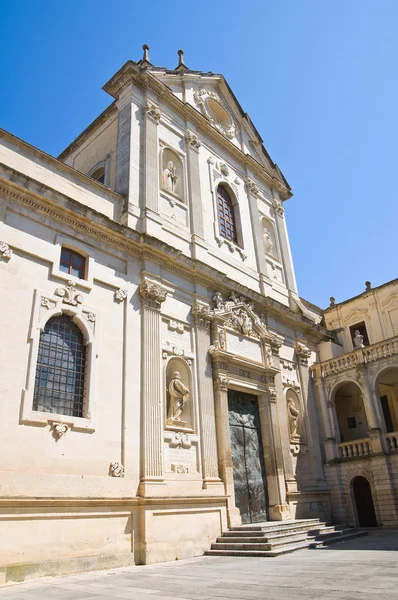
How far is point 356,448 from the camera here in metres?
17.9

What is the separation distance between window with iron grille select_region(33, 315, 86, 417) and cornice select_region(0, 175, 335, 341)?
2758mm

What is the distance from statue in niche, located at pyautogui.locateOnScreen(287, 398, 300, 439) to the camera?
58.6ft

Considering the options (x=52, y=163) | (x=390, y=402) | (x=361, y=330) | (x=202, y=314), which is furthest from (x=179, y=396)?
(x=361, y=330)

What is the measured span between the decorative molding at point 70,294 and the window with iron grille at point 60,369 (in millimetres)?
412

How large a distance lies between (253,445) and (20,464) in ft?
28.4

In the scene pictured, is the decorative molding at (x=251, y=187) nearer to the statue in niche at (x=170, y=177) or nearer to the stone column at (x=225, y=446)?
the statue in niche at (x=170, y=177)

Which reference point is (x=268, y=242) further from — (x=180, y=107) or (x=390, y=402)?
(x=390, y=402)

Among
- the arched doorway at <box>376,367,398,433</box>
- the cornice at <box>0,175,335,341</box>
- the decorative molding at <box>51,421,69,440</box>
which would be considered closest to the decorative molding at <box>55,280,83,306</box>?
the cornice at <box>0,175,335,341</box>

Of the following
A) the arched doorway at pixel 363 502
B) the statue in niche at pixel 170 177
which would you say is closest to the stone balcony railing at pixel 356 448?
the arched doorway at pixel 363 502

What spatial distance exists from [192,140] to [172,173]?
2282mm

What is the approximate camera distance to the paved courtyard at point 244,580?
20.9 ft

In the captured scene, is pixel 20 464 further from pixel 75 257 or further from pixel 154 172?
pixel 154 172

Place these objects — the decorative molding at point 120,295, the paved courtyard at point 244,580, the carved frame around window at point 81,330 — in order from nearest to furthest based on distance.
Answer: the paved courtyard at point 244,580 < the carved frame around window at point 81,330 < the decorative molding at point 120,295

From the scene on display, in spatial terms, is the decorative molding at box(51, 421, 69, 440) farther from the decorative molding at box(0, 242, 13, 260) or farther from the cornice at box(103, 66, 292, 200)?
the cornice at box(103, 66, 292, 200)
